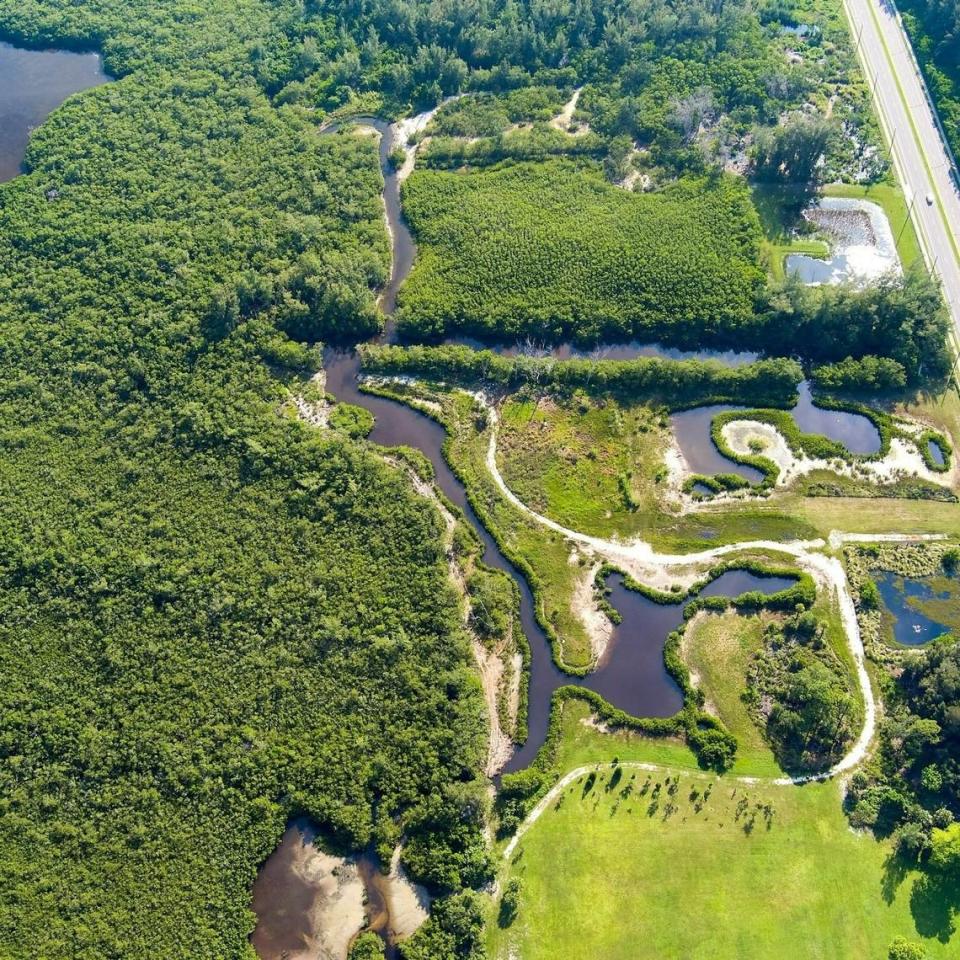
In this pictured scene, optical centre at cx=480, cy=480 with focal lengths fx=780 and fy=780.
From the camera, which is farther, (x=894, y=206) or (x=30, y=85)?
(x=30, y=85)

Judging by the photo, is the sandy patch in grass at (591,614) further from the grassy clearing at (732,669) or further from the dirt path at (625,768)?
the dirt path at (625,768)

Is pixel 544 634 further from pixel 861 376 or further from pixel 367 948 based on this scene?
pixel 861 376

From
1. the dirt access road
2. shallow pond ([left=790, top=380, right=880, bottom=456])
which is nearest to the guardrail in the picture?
the dirt access road

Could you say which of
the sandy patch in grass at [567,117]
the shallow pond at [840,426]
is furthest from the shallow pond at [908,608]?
the sandy patch in grass at [567,117]

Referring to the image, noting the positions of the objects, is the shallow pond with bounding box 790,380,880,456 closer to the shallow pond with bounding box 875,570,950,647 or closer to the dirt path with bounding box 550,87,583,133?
the shallow pond with bounding box 875,570,950,647

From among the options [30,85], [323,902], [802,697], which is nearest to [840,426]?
[802,697]

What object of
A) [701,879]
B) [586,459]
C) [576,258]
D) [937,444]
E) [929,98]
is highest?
[929,98]
